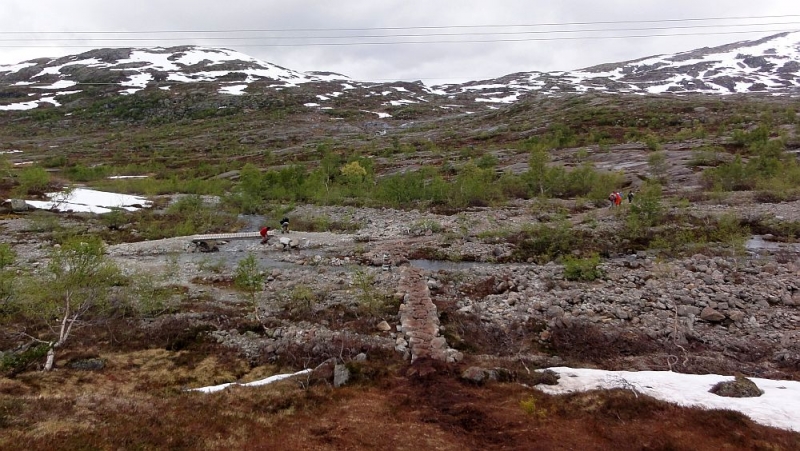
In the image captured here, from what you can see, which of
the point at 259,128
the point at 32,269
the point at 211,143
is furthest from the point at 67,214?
the point at 259,128

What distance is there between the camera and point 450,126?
111000mm

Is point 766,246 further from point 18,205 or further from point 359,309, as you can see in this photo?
point 18,205

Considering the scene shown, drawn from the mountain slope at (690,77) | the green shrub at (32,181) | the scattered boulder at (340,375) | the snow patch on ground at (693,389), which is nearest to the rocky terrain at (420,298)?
the scattered boulder at (340,375)

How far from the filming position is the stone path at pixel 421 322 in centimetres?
1551

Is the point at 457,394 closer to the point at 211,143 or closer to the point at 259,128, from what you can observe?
the point at 211,143

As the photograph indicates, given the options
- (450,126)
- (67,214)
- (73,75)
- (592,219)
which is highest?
(73,75)

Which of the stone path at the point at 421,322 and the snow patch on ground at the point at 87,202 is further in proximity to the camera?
the snow patch on ground at the point at 87,202

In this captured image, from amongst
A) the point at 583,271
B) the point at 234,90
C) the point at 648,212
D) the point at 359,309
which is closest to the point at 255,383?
the point at 359,309

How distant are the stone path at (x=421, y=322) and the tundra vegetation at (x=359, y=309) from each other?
22.5 inches

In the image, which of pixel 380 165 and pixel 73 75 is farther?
pixel 73 75

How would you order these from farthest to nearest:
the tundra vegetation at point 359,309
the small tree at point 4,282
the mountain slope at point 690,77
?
the mountain slope at point 690,77, the small tree at point 4,282, the tundra vegetation at point 359,309

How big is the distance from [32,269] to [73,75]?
188120 mm

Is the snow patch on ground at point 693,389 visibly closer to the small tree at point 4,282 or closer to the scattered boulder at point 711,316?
the scattered boulder at point 711,316

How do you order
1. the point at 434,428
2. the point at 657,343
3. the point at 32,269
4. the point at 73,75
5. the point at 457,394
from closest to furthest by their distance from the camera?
1. the point at 434,428
2. the point at 457,394
3. the point at 657,343
4. the point at 32,269
5. the point at 73,75
